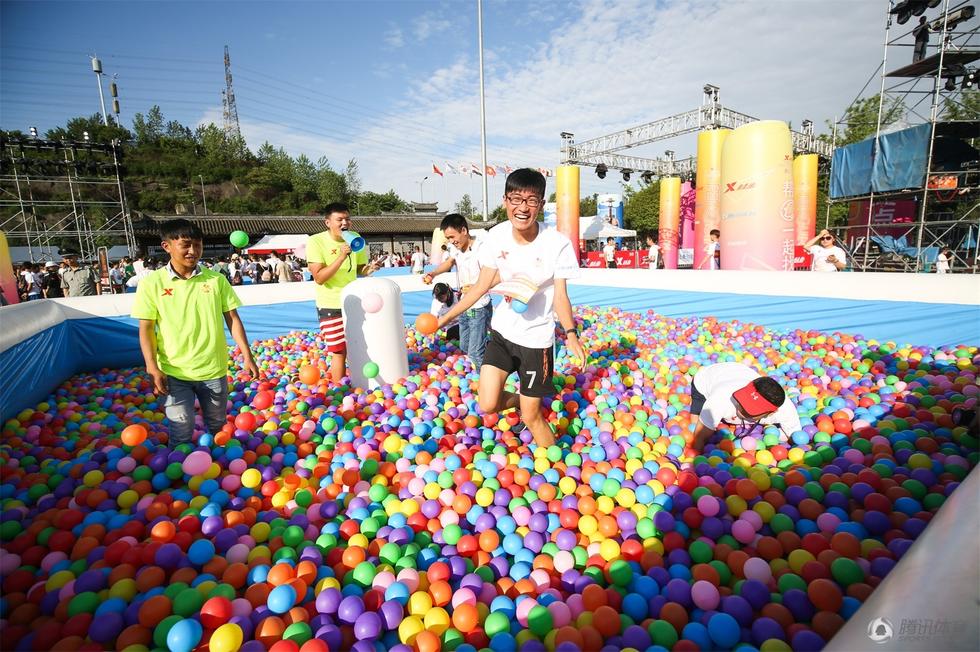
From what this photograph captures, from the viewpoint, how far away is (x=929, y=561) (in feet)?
4.21

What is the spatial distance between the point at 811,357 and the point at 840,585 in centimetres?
333

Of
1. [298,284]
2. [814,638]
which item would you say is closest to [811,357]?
[814,638]

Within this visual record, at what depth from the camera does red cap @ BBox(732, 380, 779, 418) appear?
8.50ft

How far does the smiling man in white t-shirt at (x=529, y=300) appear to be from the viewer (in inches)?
108

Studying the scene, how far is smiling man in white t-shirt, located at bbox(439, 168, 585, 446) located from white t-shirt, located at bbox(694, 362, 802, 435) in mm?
870

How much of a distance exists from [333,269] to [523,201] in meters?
2.03

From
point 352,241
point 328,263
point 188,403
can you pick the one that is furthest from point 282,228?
point 188,403

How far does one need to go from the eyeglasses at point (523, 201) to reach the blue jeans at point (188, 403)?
2.14m

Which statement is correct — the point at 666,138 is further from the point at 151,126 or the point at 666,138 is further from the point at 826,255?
the point at 151,126

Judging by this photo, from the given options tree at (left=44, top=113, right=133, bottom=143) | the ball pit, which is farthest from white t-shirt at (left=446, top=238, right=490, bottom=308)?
tree at (left=44, top=113, right=133, bottom=143)

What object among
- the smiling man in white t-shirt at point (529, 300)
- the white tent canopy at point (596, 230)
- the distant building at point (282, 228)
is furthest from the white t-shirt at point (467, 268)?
the distant building at point (282, 228)

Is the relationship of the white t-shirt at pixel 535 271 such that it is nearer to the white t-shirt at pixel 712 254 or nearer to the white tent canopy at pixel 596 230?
the white t-shirt at pixel 712 254

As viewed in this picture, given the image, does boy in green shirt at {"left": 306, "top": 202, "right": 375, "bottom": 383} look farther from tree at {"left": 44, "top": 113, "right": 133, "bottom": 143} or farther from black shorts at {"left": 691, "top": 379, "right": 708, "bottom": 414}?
tree at {"left": 44, "top": 113, "right": 133, "bottom": 143}

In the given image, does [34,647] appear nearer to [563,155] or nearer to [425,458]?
[425,458]
